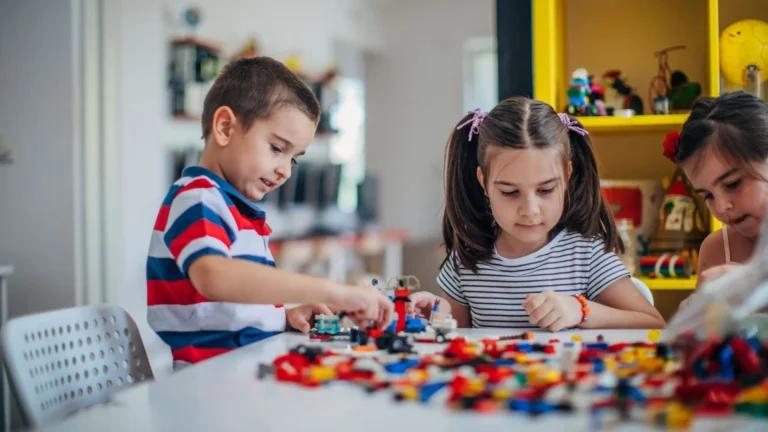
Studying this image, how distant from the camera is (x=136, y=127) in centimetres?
354

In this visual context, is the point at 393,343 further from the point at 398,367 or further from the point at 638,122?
the point at 638,122

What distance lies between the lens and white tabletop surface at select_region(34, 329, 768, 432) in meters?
0.68

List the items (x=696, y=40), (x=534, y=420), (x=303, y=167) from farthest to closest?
(x=303, y=167)
(x=696, y=40)
(x=534, y=420)

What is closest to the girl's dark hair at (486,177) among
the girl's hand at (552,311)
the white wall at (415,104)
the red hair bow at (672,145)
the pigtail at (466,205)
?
the pigtail at (466,205)

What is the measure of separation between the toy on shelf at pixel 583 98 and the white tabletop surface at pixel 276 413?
1.35m

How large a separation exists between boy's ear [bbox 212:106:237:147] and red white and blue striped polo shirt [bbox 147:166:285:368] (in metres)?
0.08

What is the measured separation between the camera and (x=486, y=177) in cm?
147

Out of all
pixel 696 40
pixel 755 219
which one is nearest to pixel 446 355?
pixel 755 219

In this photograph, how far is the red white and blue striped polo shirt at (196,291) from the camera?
47.1 inches

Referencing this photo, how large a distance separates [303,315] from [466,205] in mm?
430

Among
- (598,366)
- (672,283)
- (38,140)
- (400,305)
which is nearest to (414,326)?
(400,305)

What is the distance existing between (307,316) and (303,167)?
152 inches

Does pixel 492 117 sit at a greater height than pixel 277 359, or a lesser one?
greater

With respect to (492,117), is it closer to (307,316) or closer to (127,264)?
(307,316)
